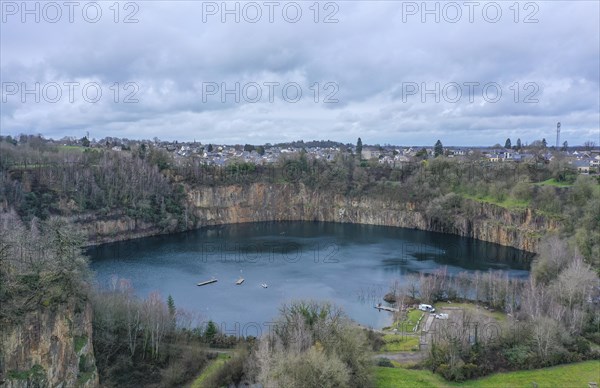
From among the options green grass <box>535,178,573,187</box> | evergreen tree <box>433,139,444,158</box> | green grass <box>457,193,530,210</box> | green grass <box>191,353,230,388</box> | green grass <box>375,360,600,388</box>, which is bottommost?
green grass <box>191,353,230,388</box>

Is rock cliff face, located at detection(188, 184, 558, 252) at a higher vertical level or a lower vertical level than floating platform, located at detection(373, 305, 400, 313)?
higher

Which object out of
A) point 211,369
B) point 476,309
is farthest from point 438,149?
point 211,369

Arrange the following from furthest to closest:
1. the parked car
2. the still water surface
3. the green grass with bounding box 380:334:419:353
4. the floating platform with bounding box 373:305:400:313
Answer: the still water surface
the floating platform with bounding box 373:305:400:313
the parked car
the green grass with bounding box 380:334:419:353

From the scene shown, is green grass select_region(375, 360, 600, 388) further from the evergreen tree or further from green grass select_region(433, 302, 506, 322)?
the evergreen tree

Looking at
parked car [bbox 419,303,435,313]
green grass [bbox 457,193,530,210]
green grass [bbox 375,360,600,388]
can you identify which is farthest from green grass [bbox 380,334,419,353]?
green grass [bbox 457,193,530,210]

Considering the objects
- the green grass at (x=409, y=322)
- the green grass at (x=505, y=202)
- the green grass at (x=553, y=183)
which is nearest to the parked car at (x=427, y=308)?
the green grass at (x=409, y=322)

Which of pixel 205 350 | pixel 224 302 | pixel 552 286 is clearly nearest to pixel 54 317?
pixel 205 350

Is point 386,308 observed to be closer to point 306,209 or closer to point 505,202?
point 505,202

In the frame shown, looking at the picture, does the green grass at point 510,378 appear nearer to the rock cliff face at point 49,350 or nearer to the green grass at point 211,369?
the green grass at point 211,369
